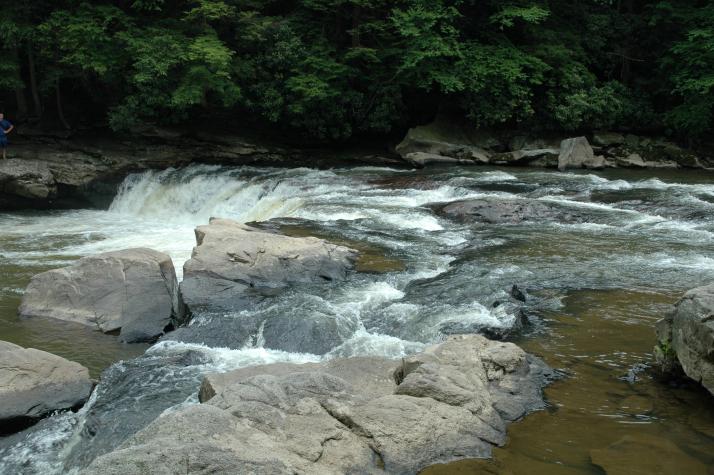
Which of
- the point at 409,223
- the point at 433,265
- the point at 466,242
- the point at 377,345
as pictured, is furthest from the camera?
the point at 409,223

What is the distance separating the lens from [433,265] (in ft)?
32.8

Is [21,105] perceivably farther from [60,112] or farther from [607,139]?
[607,139]

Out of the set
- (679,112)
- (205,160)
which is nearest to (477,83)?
(679,112)

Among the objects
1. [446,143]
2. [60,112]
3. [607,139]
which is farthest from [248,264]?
[607,139]

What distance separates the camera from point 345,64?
70.0ft

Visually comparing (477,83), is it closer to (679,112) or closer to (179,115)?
(679,112)

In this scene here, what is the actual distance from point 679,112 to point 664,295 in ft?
46.7

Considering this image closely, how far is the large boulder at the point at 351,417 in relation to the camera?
147 inches

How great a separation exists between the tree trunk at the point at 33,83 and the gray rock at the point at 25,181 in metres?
3.32

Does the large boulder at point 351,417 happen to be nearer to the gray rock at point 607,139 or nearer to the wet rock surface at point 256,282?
the wet rock surface at point 256,282

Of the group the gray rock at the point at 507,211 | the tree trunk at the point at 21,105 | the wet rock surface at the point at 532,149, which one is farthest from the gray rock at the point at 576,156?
the tree trunk at the point at 21,105

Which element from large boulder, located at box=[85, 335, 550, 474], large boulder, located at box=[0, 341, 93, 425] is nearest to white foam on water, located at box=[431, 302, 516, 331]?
large boulder, located at box=[85, 335, 550, 474]

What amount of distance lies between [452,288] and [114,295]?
14.3 feet

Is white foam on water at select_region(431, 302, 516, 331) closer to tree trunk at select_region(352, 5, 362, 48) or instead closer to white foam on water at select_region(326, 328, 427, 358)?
white foam on water at select_region(326, 328, 427, 358)
